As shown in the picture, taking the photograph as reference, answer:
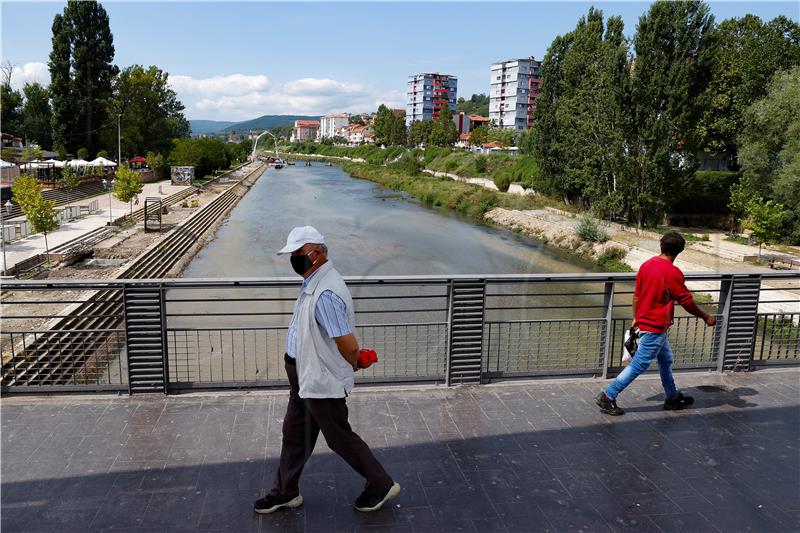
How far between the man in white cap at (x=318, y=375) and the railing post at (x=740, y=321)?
4.08 meters

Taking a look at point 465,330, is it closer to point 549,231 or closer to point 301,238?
point 301,238

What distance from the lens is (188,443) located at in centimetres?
420

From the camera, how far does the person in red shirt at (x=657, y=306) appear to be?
458 centimetres

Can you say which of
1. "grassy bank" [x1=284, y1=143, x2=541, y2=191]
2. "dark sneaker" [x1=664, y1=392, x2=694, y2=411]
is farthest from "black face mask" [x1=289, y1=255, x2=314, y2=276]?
"grassy bank" [x1=284, y1=143, x2=541, y2=191]

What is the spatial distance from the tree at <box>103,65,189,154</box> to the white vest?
56.7 m

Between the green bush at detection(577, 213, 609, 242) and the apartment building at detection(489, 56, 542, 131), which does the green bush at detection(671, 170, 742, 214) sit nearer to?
the green bush at detection(577, 213, 609, 242)

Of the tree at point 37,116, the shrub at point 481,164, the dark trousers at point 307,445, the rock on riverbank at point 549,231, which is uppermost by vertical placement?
the tree at point 37,116

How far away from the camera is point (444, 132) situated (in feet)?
278

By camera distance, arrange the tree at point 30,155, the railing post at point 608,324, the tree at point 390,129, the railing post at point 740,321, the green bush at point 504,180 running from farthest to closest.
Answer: the tree at point 390,129, the green bush at point 504,180, the tree at point 30,155, the railing post at point 740,321, the railing post at point 608,324

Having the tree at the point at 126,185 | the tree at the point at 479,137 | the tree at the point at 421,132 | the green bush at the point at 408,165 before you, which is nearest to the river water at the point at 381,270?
the tree at the point at 126,185

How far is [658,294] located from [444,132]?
8259 cm

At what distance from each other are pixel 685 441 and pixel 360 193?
183ft

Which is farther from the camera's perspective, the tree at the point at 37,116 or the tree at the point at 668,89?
the tree at the point at 37,116

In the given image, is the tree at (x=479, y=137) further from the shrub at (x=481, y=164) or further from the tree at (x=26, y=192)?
the tree at (x=26, y=192)
